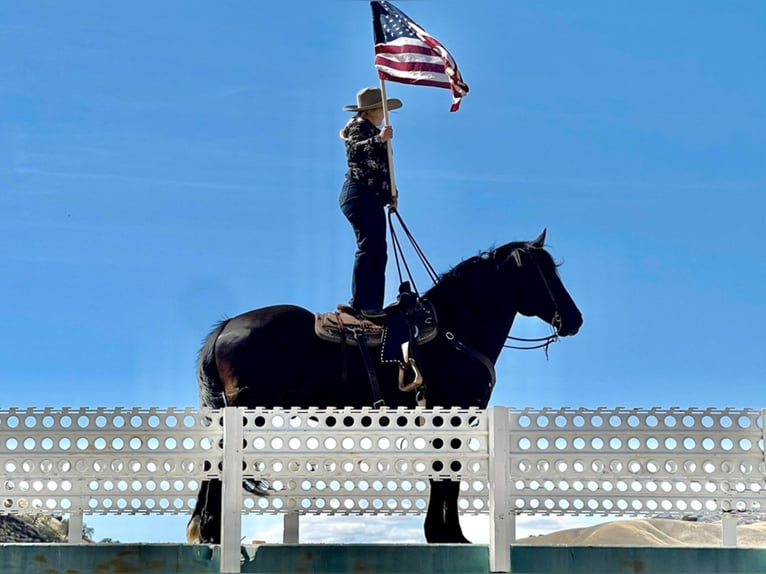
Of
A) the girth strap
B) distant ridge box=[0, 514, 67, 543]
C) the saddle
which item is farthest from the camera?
distant ridge box=[0, 514, 67, 543]

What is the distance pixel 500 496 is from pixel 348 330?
10.2ft

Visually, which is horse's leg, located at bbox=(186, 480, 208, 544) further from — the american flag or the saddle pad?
the american flag

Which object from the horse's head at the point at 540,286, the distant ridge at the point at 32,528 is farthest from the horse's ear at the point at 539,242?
the distant ridge at the point at 32,528

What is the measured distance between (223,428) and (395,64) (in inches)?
182

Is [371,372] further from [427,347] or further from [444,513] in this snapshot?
[444,513]

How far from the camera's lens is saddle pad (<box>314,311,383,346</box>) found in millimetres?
13734

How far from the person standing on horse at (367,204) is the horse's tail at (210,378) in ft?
4.63

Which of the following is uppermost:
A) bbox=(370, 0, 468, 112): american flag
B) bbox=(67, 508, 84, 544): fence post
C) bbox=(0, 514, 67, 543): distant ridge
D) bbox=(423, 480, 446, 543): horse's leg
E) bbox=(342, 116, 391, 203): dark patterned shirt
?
bbox=(370, 0, 468, 112): american flag

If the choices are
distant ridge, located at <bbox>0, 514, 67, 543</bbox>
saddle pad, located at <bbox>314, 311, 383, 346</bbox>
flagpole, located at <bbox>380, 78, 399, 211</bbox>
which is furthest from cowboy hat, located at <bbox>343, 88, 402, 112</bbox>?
distant ridge, located at <bbox>0, 514, 67, 543</bbox>

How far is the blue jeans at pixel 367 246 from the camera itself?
1407cm

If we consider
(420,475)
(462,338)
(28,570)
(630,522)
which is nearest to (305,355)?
(462,338)

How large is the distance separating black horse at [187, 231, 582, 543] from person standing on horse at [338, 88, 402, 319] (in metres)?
0.59

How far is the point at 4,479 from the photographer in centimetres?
1197

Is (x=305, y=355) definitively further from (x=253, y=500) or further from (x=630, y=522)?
(x=630, y=522)
